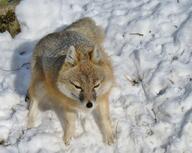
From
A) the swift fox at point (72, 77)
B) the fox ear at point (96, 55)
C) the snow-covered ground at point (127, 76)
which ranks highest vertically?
the fox ear at point (96, 55)

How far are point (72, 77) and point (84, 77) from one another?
7.3 inches

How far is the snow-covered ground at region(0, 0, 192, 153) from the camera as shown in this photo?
263 inches

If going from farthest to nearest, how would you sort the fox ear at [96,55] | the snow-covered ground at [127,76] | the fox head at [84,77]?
the snow-covered ground at [127,76], the fox ear at [96,55], the fox head at [84,77]

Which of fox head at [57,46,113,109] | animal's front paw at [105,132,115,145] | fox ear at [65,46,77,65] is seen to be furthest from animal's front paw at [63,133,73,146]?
fox ear at [65,46,77,65]

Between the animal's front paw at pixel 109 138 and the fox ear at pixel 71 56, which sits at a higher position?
the fox ear at pixel 71 56

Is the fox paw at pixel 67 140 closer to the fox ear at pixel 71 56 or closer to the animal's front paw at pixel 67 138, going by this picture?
the animal's front paw at pixel 67 138

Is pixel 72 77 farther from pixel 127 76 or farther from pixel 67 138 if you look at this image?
pixel 127 76

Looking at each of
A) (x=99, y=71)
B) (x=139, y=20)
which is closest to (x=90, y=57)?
(x=99, y=71)

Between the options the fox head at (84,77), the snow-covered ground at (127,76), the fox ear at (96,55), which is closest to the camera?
the fox head at (84,77)

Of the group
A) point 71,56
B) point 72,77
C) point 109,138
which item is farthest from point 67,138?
point 71,56

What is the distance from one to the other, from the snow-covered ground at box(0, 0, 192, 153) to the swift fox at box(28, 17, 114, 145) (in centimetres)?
23

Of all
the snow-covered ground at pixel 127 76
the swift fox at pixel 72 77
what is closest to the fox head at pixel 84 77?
the swift fox at pixel 72 77

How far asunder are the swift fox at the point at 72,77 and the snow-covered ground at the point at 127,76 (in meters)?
0.23

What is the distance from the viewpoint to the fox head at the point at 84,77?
20.0 feet
